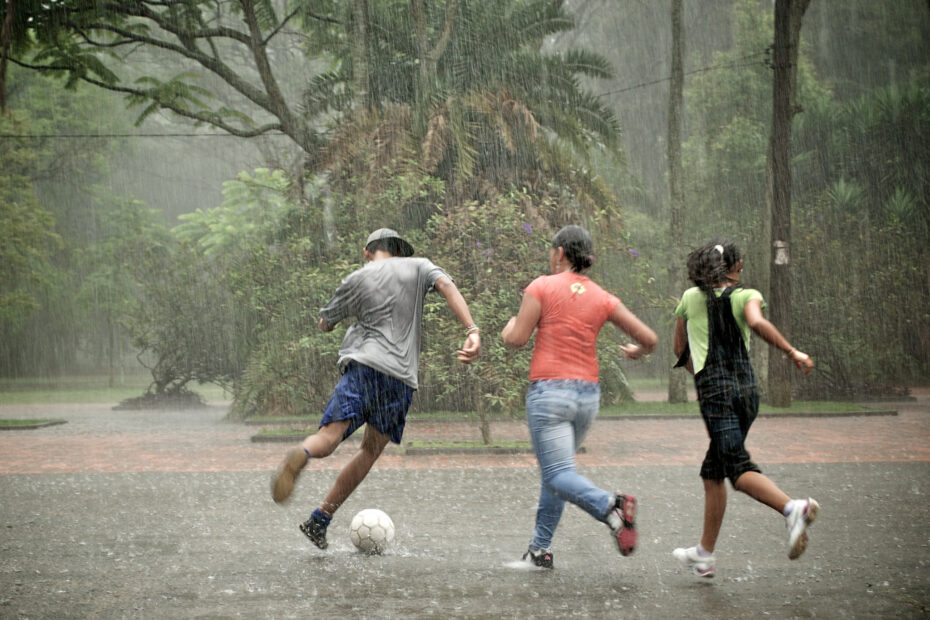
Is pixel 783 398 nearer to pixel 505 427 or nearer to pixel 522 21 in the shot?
pixel 505 427

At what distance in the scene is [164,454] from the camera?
11719mm

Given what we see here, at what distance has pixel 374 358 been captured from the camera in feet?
17.7

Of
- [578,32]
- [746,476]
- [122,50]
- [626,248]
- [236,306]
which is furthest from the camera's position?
[578,32]

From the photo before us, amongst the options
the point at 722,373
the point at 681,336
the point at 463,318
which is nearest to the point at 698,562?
the point at 722,373

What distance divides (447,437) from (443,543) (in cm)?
743

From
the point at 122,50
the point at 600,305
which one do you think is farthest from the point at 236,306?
the point at 122,50

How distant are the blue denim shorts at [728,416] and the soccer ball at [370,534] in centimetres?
182

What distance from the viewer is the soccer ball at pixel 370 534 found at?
5.43 m

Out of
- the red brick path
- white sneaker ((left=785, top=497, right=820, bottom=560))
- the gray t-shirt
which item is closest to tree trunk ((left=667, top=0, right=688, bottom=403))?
Answer: the red brick path

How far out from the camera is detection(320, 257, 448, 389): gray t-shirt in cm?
545

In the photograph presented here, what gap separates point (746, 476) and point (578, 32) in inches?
1626

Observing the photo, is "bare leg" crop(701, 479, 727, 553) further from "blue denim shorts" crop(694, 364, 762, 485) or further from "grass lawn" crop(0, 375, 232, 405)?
"grass lawn" crop(0, 375, 232, 405)

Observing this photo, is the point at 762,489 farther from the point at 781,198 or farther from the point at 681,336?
the point at 781,198

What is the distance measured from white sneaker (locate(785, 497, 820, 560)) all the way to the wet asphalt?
0.71 ft
